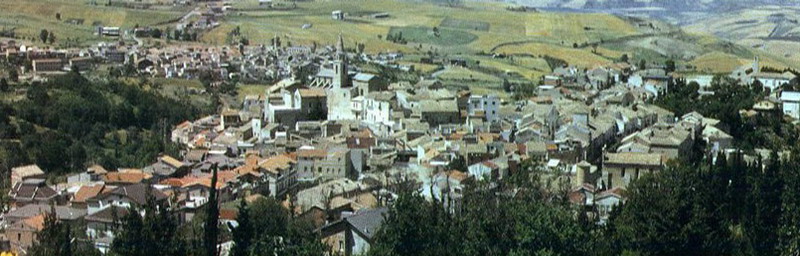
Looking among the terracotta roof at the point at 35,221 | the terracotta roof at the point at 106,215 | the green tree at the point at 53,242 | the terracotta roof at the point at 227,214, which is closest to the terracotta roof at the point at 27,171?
the terracotta roof at the point at 35,221

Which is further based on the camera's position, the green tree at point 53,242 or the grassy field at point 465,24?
the grassy field at point 465,24

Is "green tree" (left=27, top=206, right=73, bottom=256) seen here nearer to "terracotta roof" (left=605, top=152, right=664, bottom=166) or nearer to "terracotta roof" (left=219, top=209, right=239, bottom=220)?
"terracotta roof" (left=219, top=209, right=239, bottom=220)

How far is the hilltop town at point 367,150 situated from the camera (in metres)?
26.7

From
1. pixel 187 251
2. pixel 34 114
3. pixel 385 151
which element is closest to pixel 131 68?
pixel 34 114

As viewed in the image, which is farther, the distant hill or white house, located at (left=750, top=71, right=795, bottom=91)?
the distant hill

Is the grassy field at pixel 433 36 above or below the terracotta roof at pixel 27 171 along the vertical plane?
below

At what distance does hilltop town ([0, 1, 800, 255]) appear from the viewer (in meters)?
26.7

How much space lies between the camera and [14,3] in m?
95.1

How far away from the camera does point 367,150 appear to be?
36531 mm

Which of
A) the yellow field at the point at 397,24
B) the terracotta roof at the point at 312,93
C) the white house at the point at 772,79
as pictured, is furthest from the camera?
the yellow field at the point at 397,24

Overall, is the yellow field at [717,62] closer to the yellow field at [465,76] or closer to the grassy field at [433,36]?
the yellow field at [465,76]

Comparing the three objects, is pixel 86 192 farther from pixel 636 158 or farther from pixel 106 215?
pixel 636 158

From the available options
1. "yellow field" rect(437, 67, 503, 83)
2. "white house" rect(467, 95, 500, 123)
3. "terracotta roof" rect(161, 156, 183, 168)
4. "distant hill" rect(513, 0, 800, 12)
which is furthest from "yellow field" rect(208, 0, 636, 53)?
"distant hill" rect(513, 0, 800, 12)

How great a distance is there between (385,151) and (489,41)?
5222 cm
